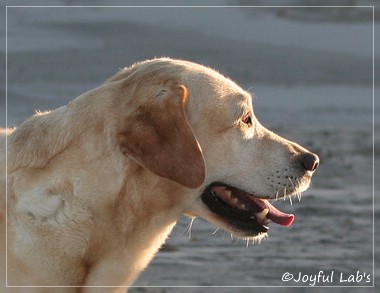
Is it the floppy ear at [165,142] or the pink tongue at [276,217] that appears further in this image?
the pink tongue at [276,217]

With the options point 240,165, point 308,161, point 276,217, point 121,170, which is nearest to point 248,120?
point 240,165

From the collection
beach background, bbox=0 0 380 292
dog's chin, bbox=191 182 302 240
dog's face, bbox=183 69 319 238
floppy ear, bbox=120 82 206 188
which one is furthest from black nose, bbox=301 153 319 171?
beach background, bbox=0 0 380 292

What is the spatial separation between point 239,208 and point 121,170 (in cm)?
75

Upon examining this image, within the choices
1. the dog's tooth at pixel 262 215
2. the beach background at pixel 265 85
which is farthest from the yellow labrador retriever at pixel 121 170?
the beach background at pixel 265 85

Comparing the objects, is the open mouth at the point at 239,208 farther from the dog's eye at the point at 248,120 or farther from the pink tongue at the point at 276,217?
the dog's eye at the point at 248,120

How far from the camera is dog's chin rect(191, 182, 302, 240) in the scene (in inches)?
253

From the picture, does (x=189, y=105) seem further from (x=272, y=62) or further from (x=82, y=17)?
(x=82, y=17)

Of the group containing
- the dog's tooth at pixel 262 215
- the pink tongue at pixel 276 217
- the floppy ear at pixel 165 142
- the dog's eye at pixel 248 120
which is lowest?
the pink tongue at pixel 276 217

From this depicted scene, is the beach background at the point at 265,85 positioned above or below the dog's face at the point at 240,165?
below

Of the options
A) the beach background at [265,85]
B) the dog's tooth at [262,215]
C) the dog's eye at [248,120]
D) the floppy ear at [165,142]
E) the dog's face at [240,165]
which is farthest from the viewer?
the beach background at [265,85]

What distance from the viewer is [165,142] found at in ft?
19.8

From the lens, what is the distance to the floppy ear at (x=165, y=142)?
236 inches

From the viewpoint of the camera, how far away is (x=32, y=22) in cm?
1404

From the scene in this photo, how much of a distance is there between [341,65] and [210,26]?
4.98ft
